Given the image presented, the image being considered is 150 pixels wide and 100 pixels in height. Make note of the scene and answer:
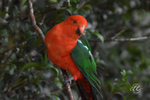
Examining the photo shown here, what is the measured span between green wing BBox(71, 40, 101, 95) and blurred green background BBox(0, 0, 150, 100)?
119mm

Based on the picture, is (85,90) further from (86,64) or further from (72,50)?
(72,50)

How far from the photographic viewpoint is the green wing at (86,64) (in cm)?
108

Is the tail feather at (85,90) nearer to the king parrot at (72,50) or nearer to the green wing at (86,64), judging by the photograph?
the king parrot at (72,50)

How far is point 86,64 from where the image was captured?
113cm

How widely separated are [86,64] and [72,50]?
16cm

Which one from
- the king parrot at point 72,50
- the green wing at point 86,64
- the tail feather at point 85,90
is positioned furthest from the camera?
the tail feather at point 85,90

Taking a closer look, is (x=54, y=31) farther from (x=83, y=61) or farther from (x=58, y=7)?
(x=83, y=61)

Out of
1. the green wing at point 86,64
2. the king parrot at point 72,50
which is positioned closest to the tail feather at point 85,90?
the king parrot at point 72,50

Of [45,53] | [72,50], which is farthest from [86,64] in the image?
[45,53]

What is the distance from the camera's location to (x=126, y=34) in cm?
186

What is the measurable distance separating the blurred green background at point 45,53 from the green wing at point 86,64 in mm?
119

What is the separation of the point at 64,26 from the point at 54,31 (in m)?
0.07

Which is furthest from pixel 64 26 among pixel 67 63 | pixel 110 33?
pixel 110 33

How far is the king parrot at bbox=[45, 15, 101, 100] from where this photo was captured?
967 mm
